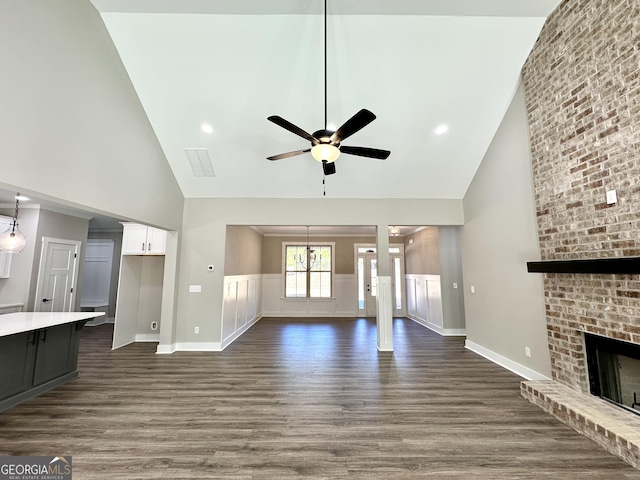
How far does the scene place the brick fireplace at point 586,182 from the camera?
7.79 feet

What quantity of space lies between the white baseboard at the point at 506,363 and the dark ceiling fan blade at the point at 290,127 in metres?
3.97

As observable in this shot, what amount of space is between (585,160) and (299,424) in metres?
3.90

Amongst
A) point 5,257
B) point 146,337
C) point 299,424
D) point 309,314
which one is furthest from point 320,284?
point 5,257

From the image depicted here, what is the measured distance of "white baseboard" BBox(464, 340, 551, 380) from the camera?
3.51 meters

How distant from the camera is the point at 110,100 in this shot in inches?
127

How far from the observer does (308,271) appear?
8.90 metres

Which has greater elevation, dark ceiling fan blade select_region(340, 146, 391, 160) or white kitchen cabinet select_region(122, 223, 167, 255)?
dark ceiling fan blade select_region(340, 146, 391, 160)

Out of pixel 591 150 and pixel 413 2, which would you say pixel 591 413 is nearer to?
pixel 591 150

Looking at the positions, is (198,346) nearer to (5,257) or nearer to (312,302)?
(5,257)

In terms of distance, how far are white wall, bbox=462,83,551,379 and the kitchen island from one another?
19.1ft

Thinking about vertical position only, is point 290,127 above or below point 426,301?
above

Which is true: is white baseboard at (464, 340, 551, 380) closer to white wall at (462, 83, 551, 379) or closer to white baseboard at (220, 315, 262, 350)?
white wall at (462, 83, 551, 379)

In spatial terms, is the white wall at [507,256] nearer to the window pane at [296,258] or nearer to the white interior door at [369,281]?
the white interior door at [369,281]

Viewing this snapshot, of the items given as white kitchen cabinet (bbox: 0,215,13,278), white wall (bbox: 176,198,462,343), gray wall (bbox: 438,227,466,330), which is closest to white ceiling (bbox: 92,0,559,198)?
white wall (bbox: 176,198,462,343)
